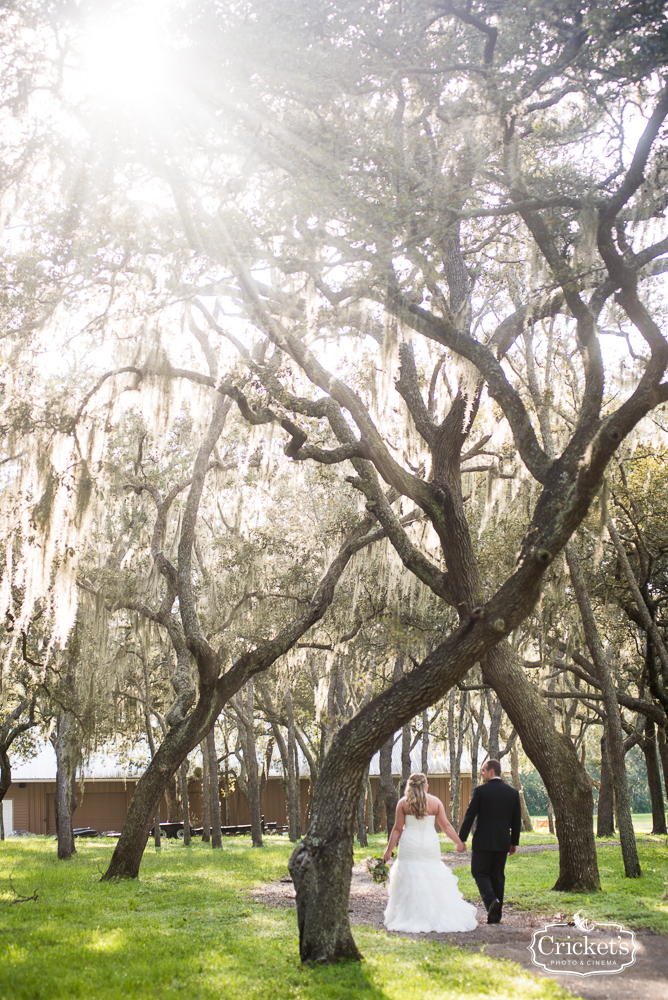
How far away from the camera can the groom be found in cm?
675

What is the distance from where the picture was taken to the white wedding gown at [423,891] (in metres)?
6.58

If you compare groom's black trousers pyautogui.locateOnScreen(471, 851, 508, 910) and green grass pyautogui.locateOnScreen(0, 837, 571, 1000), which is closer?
green grass pyautogui.locateOnScreen(0, 837, 571, 1000)

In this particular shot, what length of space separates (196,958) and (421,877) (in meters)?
2.24

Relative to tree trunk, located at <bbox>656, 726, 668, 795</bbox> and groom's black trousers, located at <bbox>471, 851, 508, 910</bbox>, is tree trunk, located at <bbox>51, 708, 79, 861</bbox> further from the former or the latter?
tree trunk, located at <bbox>656, 726, 668, 795</bbox>

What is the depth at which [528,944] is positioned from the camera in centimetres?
580

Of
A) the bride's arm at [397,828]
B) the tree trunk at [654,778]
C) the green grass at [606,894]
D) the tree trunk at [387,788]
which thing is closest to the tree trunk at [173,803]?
the tree trunk at [387,788]

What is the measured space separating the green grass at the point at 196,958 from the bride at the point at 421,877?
41 cm

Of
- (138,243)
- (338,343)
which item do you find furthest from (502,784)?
(138,243)

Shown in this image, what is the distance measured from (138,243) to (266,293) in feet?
4.51

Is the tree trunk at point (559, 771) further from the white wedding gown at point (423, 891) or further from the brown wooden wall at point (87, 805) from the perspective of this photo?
the brown wooden wall at point (87, 805)

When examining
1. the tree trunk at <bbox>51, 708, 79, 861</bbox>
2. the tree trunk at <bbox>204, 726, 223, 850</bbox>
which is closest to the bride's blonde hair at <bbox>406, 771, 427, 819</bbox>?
the tree trunk at <bbox>51, 708, 79, 861</bbox>

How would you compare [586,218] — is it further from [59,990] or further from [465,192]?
[59,990]

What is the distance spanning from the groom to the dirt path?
257 millimetres

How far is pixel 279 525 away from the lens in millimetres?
14234
